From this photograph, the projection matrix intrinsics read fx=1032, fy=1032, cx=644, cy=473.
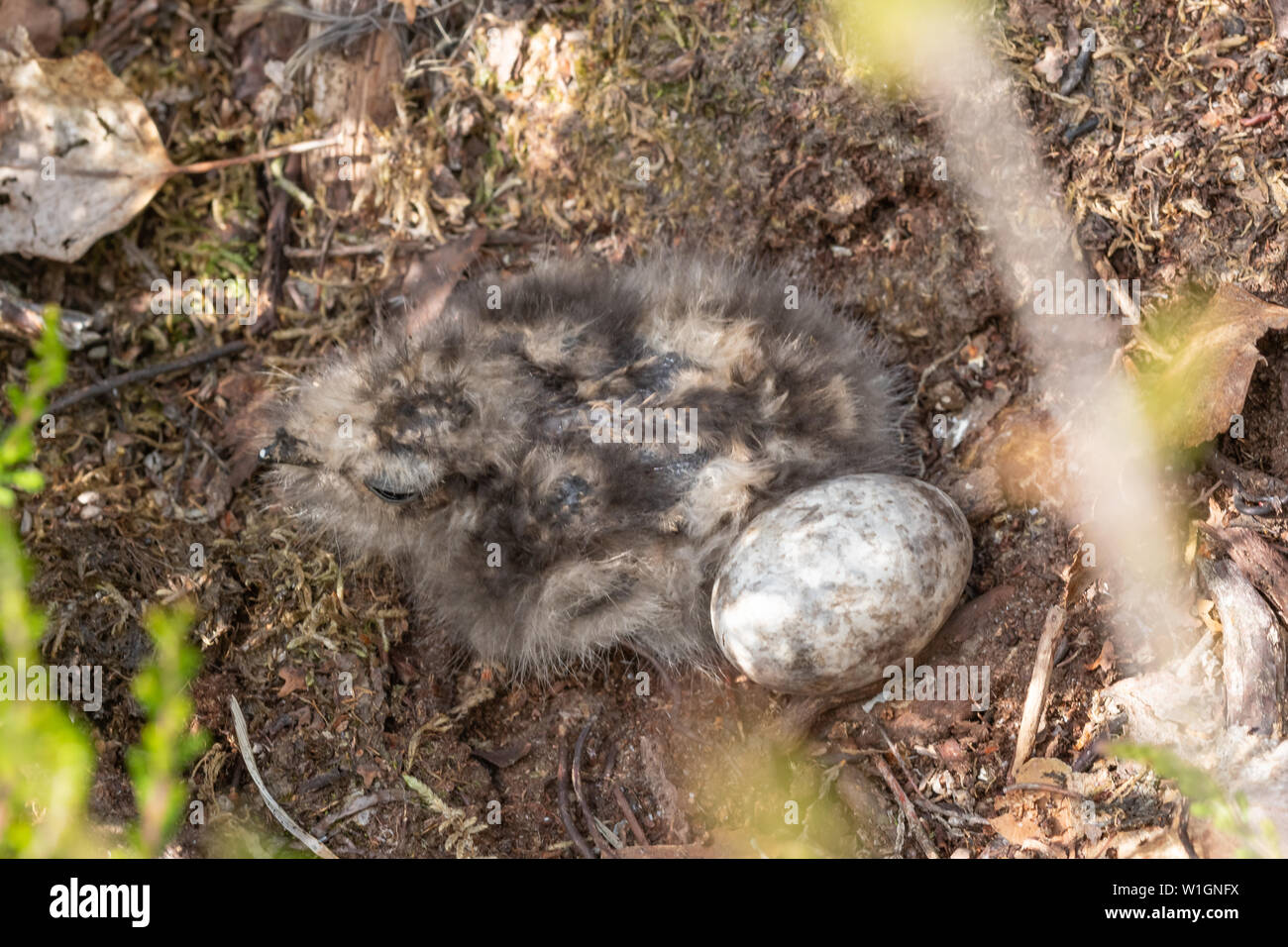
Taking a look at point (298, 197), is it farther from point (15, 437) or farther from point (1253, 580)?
point (1253, 580)

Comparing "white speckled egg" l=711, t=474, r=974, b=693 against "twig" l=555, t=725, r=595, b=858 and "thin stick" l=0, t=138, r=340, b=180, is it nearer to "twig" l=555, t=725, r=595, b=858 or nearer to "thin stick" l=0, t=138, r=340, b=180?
"twig" l=555, t=725, r=595, b=858

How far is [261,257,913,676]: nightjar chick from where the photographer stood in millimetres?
3521

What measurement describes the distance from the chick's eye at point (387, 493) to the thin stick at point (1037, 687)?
6.95 feet

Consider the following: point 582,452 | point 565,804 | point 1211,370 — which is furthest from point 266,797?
point 1211,370

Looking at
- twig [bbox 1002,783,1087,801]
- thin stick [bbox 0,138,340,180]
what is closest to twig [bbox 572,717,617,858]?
twig [bbox 1002,783,1087,801]

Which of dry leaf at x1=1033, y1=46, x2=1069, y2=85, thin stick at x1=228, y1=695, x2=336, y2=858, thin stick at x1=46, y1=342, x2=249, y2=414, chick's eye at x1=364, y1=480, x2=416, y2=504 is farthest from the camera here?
thin stick at x1=46, y1=342, x2=249, y2=414

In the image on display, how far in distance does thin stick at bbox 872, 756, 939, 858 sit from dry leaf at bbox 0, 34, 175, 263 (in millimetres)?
3742

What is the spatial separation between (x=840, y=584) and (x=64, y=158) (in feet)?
11.8

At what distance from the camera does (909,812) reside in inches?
126

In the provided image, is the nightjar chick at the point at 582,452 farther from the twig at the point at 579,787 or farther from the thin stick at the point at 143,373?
the thin stick at the point at 143,373

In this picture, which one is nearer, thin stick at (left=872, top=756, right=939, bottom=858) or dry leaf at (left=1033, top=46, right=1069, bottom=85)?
thin stick at (left=872, top=756, right=939, bottom=858)

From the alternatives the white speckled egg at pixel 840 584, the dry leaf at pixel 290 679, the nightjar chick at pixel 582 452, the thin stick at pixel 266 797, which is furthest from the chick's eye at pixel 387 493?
the white speckled egg at pixel 840 584

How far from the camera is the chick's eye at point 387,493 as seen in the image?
351 cm
